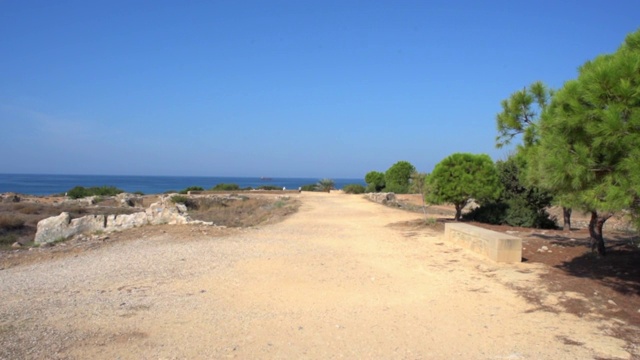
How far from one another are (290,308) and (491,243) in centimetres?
535

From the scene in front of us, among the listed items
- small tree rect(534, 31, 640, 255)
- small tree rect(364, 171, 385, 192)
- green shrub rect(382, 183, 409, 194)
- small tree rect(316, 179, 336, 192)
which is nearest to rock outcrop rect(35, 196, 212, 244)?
small tree rect(534, 31, 640, 255)

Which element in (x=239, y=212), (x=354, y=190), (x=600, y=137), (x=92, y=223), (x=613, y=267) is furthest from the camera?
(x=354, y=190)

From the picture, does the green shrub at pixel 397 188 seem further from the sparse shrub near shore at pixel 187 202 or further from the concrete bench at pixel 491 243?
the concrete bench at pixel 491 243

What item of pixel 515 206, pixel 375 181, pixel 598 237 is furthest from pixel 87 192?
pixel 598 237

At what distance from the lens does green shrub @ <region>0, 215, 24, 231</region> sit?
20.4 m

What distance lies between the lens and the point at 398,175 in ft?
129

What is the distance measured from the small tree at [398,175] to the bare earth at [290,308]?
87.8ft

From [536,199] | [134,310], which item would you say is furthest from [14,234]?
[536,199]

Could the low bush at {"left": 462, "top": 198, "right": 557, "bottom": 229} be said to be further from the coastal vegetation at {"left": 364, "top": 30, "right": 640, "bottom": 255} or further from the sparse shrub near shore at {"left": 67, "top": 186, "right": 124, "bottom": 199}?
the sparse shrub near shore at {"left": 67, "top": 186, "right": 124, "bottom": 199}

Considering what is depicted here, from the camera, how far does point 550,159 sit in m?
5.86

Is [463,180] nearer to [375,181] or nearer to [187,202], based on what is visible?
[187,202]

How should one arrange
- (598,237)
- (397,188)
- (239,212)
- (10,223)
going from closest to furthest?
(598,237), (10,223), (239,212), (397,188)

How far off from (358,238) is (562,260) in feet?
18.9

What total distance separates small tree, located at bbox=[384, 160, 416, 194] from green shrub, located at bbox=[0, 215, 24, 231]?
84.2ft
